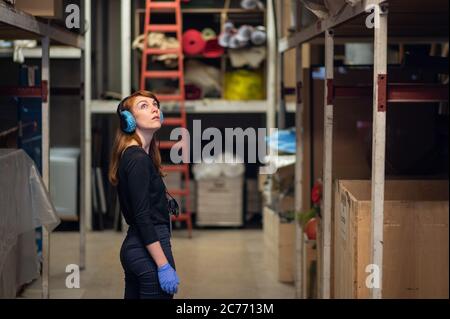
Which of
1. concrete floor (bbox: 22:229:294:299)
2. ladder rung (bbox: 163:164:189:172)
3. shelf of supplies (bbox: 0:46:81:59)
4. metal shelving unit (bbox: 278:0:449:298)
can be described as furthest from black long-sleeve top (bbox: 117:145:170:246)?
shelf of supplies (bbox: 0:46:81:59)

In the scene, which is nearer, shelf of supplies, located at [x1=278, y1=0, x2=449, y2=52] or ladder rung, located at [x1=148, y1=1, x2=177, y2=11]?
shelf of supplies, located at [x1=278, y1=0, x2=449, y2=52]

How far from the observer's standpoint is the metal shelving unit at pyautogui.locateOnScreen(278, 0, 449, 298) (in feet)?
11.3

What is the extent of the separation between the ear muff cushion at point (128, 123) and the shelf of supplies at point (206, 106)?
16.2 ft

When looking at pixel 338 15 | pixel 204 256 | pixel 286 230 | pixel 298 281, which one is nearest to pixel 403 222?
pixel 338 15

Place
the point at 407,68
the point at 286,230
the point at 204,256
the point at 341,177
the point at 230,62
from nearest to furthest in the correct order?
the point at 341,177 → the point at 407,68 → the point at 286,230 → the point at 204,256 → the point at 230,62

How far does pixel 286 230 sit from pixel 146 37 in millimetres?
2861

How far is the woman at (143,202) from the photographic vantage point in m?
3.26

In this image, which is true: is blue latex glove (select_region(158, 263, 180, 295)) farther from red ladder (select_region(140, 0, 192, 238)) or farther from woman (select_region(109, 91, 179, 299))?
red ladder (select_region(140, 0, 192, 238))

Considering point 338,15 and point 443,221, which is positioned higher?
point 338,15

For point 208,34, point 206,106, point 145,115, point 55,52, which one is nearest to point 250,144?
point 206,106

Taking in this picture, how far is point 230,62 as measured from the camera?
345 inches

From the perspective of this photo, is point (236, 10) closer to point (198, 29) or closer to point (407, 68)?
point (198, 29)

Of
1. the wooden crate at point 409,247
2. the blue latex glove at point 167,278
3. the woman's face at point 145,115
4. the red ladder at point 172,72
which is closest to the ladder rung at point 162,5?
the red ladder at point 172,72

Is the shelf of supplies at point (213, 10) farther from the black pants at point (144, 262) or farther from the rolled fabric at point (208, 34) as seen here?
the black pants at point (144, 262)
